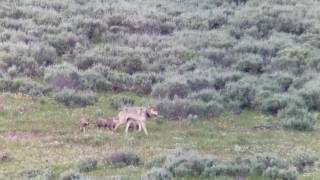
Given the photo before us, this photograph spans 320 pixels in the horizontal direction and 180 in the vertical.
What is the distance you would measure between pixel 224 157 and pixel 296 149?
177 centimetres

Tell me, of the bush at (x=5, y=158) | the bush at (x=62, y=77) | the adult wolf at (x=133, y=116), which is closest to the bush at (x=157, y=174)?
the bush at (x=5, y=158)

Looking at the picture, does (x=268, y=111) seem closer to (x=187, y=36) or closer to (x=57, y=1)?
(x=187, y=36)

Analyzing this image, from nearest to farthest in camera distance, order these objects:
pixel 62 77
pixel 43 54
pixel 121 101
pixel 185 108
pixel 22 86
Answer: pixel 185 108
pixel 121 101
pixel 22 86
pixel 62 77
pixel 43 54

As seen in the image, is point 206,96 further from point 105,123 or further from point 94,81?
point 105,123

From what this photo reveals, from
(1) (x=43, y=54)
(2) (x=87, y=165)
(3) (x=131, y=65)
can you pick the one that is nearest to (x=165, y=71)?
(3) (x=131, y=65)

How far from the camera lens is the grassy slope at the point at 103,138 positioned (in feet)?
46.4

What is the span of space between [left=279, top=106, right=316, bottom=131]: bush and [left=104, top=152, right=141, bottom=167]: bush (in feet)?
16.9

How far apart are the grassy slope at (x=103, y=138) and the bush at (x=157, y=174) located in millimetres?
550

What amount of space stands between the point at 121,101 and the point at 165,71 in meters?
3.25

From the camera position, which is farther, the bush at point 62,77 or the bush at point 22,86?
the bush at point 62,77

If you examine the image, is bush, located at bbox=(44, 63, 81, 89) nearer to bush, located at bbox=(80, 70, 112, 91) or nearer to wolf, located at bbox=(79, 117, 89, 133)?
bush, located at bbox=(80, 70, 112, 91)

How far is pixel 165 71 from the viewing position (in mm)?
21578

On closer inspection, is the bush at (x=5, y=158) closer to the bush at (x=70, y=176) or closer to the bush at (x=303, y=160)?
the bush at (x=70, y=176)

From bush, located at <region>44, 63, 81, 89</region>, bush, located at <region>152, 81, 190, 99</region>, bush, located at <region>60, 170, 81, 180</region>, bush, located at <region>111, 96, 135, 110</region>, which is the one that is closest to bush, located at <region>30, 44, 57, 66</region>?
bush, located at <region>44, 63, 81, 89</region>
